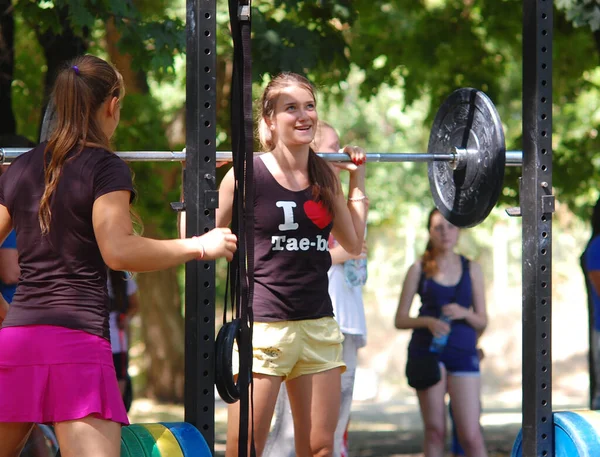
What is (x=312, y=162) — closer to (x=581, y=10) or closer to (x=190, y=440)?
(x=190, y=440)

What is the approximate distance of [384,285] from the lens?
2384 centimetres

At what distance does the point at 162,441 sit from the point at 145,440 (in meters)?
0.06

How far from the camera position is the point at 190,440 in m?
3.37

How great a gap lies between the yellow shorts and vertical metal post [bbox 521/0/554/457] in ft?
2.68

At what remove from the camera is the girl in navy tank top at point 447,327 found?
6055 mm

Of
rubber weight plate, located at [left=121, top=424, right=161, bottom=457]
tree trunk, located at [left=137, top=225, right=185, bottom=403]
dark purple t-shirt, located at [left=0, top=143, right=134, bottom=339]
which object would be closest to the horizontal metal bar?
dark purple t-shirt, located at [left=0, top=143, right=134, bottom=339]

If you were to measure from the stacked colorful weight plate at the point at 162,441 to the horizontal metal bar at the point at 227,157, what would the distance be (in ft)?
A: 3.41

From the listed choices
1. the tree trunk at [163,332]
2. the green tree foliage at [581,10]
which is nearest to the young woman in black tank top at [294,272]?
the green tree foliage at [581,10]

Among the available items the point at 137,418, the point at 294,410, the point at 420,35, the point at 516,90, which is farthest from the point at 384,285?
the point at 294,410

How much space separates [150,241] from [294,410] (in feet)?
4.39

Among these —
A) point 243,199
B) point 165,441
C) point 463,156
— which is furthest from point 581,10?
point 165,441

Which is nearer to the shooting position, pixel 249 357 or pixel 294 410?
pixel 249 357

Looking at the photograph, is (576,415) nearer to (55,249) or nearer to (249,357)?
(249,357)

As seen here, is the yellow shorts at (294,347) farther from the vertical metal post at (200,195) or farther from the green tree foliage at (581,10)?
the green tree foliage at (581,10)
